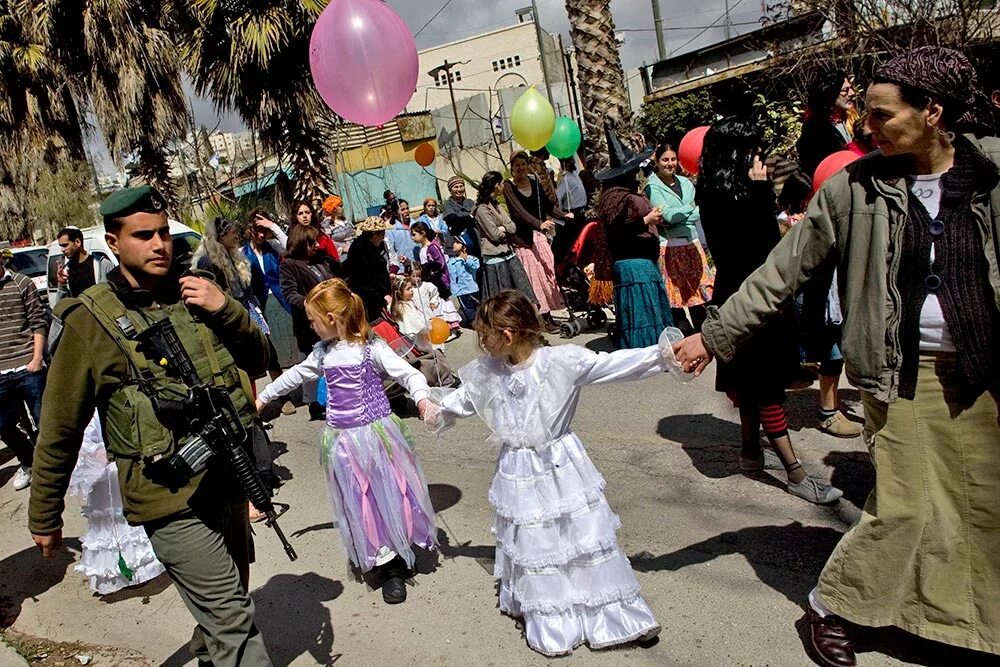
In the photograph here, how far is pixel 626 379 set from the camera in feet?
10.6

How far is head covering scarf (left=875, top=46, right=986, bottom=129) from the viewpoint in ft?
7.93

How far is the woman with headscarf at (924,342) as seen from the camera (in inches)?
96.7

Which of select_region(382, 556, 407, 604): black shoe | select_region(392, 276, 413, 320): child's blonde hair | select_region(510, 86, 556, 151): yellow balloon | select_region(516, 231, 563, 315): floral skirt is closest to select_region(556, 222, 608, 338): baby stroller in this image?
select_region(516, 231, 563, 315): floral skirt

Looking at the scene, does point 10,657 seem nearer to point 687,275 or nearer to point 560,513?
point 560,513

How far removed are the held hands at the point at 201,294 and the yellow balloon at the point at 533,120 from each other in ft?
26.8

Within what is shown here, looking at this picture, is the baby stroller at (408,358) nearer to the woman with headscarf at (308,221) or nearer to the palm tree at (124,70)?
the woman with headscarf at (308,221)

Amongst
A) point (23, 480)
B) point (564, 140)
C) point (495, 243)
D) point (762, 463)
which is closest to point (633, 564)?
point (762, 463)

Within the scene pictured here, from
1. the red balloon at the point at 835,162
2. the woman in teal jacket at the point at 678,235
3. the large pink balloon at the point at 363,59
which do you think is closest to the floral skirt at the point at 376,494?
the red balloon at the point at 835,162

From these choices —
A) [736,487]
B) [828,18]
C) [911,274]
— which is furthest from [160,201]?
[828,18]

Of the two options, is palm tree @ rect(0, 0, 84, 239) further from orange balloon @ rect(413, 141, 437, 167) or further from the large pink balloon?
the large pink balloon

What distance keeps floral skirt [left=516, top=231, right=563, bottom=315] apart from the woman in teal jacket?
2493 mm

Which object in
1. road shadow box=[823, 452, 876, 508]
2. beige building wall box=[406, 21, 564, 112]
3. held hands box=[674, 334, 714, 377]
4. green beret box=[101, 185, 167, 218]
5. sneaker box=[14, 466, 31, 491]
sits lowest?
road shadow box=[823, 452, 876, 508]

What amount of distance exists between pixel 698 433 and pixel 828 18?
5.26 m

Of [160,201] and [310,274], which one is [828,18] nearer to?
[310,274]
